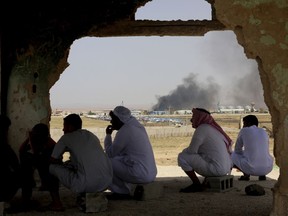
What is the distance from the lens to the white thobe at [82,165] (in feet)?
18.6

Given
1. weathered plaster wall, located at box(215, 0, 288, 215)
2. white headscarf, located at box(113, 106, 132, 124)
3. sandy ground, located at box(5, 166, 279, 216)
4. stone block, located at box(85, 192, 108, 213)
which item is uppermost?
weathered plaster wall, located at box(215, 0, 288, 215)

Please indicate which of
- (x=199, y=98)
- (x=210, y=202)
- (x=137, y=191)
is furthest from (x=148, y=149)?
(x=199, y=98)

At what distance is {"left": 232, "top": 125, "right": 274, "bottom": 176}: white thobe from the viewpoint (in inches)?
331

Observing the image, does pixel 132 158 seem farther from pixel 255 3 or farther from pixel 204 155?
pixel 255 3

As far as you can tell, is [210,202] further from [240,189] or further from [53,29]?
[53,29]

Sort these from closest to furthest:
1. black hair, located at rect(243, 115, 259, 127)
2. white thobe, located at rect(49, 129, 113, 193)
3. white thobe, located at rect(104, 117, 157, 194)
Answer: white thobe, located at rect(49, 129, 113, 193), white thobe, located at rect(104, 117, 157, 194), black hair, located at rect(243, 115, 259, 127)

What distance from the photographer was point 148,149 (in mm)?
6805

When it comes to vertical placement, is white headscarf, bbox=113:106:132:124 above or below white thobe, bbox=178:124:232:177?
above

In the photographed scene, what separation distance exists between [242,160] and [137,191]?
A: 260cm

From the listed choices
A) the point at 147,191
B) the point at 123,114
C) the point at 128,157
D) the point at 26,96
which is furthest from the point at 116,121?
the point at 26,96

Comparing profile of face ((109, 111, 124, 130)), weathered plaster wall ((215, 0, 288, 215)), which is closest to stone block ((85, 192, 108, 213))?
profile of face ((109, 111, 124, 130))

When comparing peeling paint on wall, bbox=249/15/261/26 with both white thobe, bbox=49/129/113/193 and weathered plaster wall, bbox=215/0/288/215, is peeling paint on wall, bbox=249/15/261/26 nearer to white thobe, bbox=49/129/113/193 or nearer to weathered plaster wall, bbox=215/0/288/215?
weathered plaster wall, bbox=215/0/288/215

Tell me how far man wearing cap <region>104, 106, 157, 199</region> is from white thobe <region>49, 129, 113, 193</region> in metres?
0.91

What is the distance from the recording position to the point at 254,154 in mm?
8391
